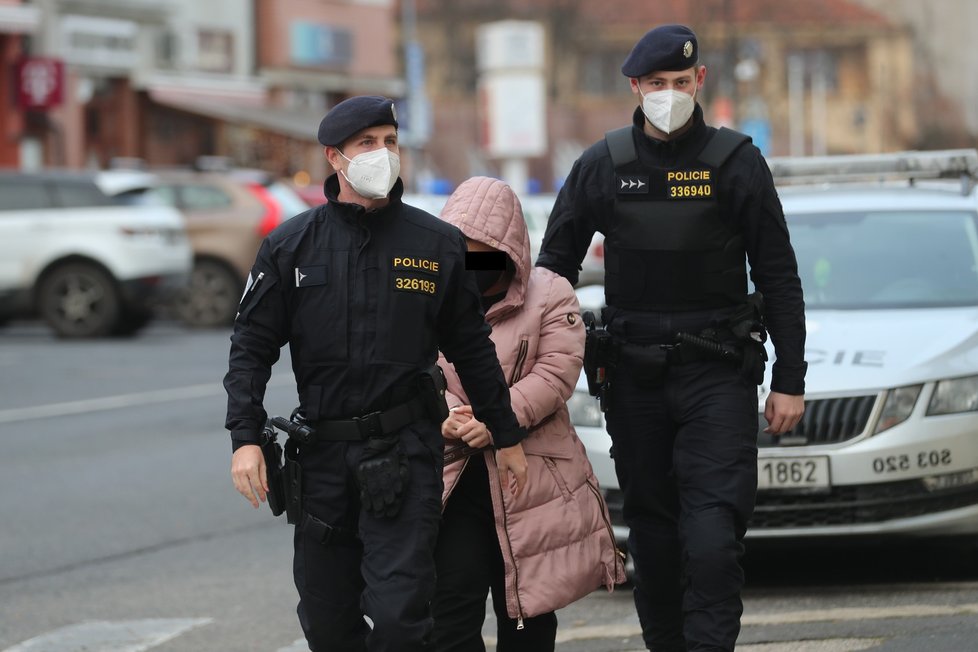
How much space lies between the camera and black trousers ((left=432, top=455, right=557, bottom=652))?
5.04 meters

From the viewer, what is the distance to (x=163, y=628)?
6.95 m

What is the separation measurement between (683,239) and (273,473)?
1428 millimetres

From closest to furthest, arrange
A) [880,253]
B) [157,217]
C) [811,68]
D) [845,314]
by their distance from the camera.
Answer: [845,314], [880,253], [157,217], [811,68]

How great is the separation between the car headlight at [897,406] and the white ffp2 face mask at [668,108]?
6.11 ft

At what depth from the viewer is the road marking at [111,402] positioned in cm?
1417

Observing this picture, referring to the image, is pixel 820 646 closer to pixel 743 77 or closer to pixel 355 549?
pixel 355 549

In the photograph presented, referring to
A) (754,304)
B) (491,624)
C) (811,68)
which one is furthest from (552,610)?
(811,68)

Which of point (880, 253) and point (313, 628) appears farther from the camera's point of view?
point (880, 253)

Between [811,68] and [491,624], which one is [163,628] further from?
[811,68]

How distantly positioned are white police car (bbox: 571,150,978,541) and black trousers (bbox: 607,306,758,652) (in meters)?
1.33

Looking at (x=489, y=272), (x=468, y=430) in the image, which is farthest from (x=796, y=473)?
(x=468, y=430)

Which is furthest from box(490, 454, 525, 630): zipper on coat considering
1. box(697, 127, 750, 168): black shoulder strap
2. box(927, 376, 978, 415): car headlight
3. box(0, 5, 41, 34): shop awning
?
box(0, 5, 41, 34): shop awning

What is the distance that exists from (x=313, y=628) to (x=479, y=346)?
0.80 meters

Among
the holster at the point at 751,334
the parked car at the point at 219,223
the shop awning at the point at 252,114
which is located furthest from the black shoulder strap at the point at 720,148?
the shop awning at the point at 252,114
